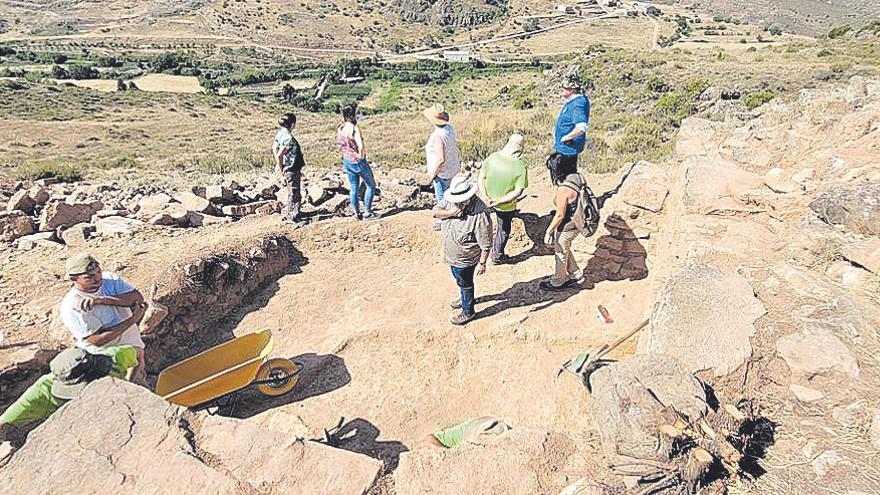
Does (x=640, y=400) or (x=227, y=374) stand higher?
(x=640, y=400)

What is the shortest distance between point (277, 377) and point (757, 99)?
16538 millimetres

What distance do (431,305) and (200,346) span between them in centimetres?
281

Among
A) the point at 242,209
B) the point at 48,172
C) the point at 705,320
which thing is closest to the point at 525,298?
the point at 705,320

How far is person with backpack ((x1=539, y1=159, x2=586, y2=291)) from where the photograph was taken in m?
5.98

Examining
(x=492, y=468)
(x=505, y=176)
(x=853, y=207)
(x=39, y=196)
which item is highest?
(x=505, y=176)

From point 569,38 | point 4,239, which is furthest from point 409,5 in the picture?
point 4,239

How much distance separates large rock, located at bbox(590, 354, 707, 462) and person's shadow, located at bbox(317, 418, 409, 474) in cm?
198

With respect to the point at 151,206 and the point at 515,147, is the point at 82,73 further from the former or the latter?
the point at 515,147

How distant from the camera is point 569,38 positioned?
A: 82750 mm

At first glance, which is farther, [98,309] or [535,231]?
[535,231]

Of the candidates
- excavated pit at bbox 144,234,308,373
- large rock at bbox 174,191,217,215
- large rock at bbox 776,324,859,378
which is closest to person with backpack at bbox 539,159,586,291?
large rock at bbox 776,324,859,378

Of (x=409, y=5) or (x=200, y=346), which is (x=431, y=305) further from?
(x=409, y=5)

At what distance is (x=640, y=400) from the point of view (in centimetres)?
340

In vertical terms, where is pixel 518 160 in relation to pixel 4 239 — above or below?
above
